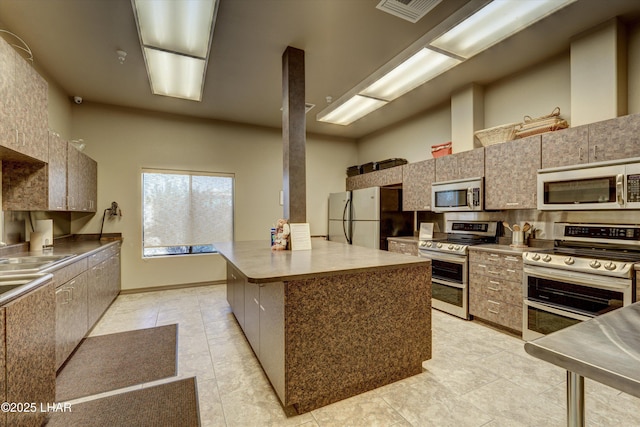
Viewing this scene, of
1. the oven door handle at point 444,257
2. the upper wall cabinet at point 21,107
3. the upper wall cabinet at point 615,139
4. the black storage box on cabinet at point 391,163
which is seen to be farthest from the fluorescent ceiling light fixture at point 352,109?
the upper wall cabinet at point 21,107

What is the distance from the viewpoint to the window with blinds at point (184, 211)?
464 centimetres

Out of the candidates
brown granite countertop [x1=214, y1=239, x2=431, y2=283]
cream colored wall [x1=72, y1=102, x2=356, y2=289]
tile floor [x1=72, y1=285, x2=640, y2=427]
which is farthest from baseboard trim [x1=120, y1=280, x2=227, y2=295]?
brown granite countertop [x1=214, y1=239, x2=431, y2=283]

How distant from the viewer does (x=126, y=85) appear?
12.1ft

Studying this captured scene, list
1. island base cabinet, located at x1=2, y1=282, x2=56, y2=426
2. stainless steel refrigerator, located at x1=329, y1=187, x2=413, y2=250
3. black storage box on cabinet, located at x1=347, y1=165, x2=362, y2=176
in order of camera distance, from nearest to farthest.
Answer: island base cabinet, located at x1=2, y1=282, x2=56, y2=426, stainless steel refrigerator, located at x1=329, y1=187, x2=413, y2=250, black storage box on cabinet, located at x1=347, y1=165, x2=362, y2=176

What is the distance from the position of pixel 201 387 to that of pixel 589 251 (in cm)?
345

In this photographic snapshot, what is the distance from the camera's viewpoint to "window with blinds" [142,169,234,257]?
464 cm

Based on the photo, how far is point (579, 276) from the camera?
239 centimetres

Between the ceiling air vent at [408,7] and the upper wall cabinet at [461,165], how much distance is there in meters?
1.77

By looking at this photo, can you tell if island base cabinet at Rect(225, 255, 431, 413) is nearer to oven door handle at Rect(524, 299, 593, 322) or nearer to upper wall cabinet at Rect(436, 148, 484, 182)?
oven door handle at Rect(524, 299, 593, 322)

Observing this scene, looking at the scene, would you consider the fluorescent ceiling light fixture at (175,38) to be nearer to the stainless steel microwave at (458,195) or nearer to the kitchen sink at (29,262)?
the kitchen sink at (29,262)

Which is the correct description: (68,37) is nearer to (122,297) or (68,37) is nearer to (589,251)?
(122,297)

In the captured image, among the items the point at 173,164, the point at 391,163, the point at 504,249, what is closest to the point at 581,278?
the point at 504,249

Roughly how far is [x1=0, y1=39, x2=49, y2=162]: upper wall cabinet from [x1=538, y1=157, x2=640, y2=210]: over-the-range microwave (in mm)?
4429

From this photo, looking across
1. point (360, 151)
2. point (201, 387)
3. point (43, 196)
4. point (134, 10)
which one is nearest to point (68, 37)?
point (134, 10)
